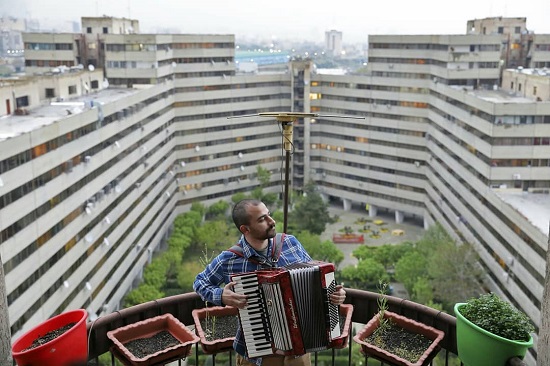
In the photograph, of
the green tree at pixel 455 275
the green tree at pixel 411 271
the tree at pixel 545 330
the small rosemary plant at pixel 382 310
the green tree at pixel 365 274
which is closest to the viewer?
the tree at pixel 545 330

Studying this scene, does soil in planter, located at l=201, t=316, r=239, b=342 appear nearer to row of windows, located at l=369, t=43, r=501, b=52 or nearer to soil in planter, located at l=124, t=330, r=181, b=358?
soil in planter, located at l=124, t=330, r=181, b=358

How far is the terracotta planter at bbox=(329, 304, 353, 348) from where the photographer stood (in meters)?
5.13

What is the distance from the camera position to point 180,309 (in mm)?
6227

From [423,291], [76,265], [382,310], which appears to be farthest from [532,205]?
[382,310]

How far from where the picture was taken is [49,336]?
5.27m

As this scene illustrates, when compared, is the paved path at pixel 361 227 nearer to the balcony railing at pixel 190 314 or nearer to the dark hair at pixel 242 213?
the balcony railing at pixel 190 314

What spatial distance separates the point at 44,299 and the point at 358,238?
3119 centimetres

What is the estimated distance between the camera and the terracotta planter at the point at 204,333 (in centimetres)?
575

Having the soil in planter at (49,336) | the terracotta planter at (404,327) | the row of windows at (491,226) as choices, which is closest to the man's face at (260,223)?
the terracotta planter at (404,327)

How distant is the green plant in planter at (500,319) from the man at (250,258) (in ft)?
3.95

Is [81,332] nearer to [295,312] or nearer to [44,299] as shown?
[295,312]

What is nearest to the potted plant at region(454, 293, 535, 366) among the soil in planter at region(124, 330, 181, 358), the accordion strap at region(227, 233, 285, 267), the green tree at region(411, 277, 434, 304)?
the accordion strap at region(227, 233, 285, 267)

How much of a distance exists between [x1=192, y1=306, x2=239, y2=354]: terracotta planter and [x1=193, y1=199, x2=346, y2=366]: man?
0.31 metres

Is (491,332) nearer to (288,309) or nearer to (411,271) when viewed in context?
(288,309)
